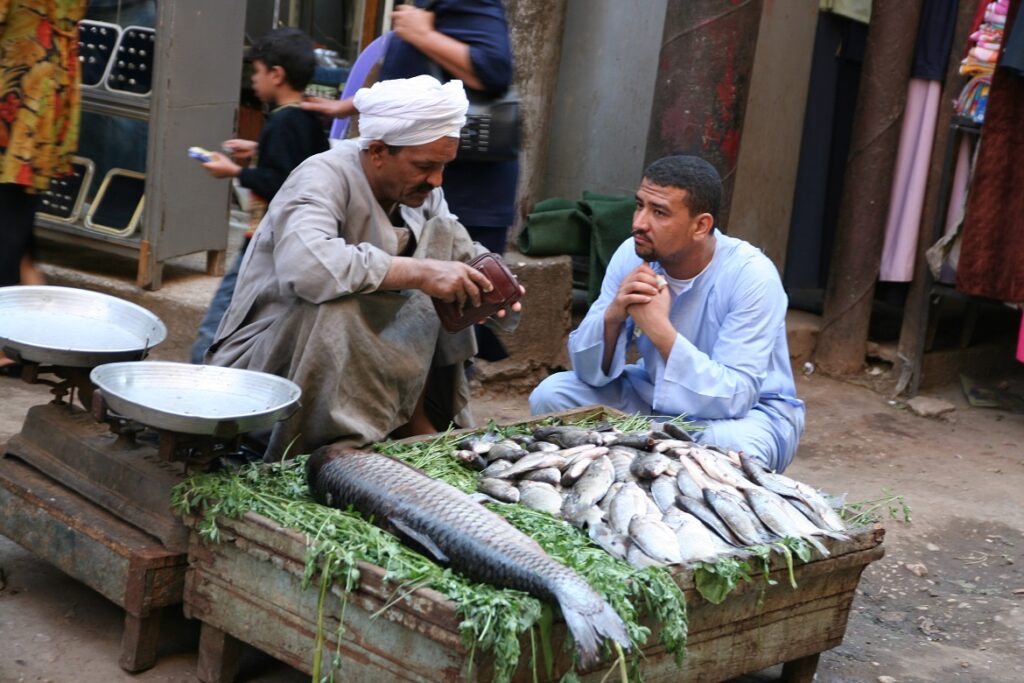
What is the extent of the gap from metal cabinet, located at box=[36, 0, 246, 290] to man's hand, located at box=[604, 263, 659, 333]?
2605 millimetres

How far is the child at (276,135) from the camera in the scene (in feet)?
15.5

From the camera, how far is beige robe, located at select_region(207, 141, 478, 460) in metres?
3.84

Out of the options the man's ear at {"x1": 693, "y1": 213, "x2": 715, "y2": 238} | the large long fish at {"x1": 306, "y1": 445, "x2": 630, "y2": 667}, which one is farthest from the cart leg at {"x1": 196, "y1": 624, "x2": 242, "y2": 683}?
the man's ear at {"x1": 693, "y1": 213, "x2": 715, "y2": 238}

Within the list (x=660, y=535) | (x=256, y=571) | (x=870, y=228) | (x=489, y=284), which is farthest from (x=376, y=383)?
(x=870, y=228)

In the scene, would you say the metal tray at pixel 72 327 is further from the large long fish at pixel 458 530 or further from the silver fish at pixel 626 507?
the silver fish at pixel 626 507

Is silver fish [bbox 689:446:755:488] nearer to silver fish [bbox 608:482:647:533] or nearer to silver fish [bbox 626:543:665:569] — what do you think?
silver fish [bbox 608:482:647:533]

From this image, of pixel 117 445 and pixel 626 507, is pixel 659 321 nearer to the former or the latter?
pixel 626 507

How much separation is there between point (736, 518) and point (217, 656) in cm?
139

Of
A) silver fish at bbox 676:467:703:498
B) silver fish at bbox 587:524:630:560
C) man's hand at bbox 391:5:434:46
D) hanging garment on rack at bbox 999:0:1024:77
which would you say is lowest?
silver fish at bbox 587:524:630:560

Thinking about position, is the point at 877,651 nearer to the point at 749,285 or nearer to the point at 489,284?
Result: the point at 749,285

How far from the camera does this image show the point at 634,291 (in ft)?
14.9

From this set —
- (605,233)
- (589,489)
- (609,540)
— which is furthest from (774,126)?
(609,540)

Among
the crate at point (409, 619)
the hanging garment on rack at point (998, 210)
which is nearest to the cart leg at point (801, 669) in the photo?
the crate at point (409, 619)

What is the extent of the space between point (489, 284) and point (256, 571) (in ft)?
3.65
